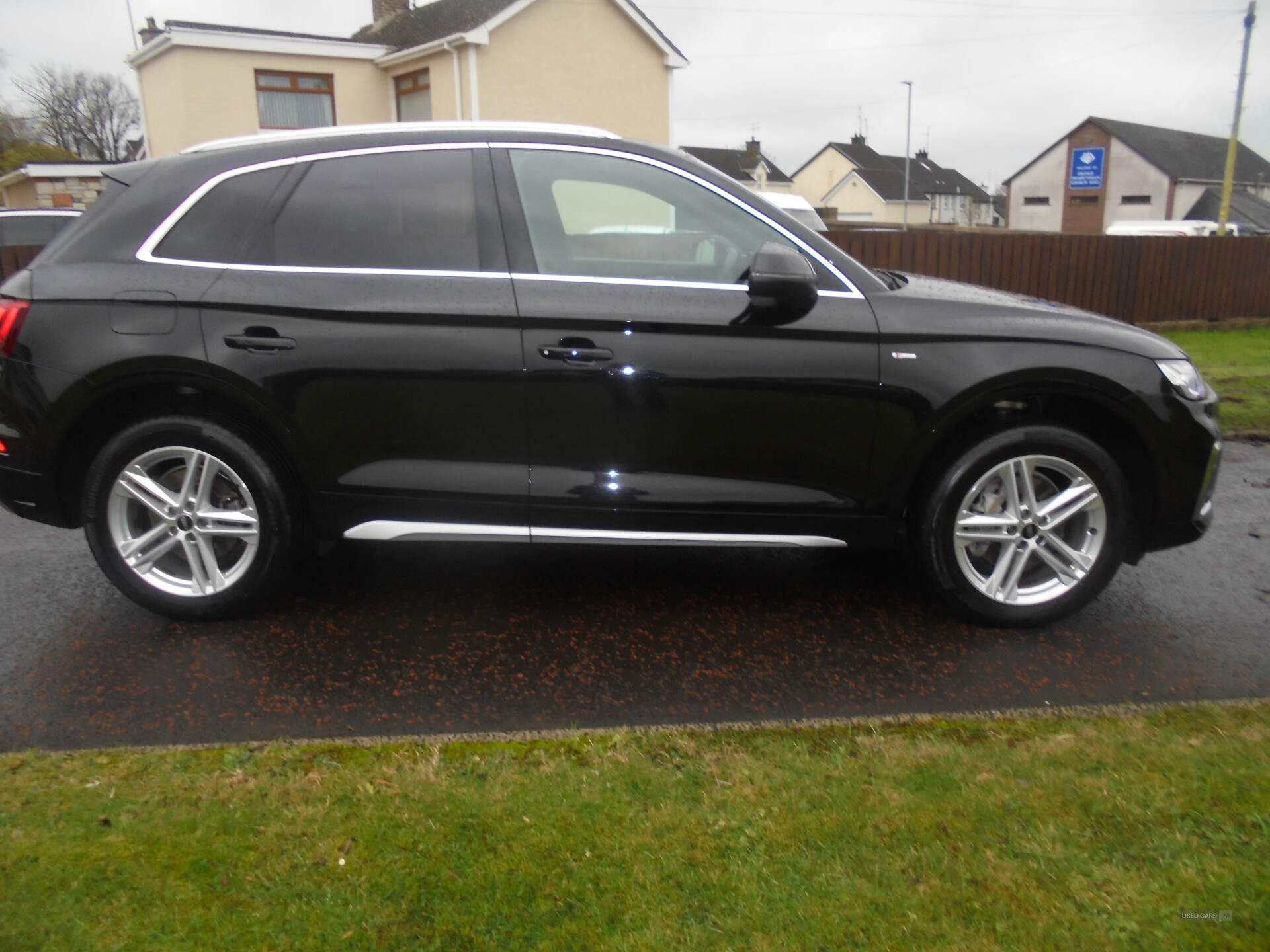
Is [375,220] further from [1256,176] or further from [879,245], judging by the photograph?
[1256,176]

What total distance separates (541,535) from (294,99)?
2157 cm

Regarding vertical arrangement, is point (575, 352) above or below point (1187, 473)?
above

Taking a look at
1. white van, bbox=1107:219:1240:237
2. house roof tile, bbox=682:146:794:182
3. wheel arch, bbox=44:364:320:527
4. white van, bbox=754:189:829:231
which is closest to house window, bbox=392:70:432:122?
white van, bbox=754:189:829:231

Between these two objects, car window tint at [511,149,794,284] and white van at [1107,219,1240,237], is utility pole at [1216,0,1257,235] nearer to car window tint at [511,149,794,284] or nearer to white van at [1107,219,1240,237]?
white van at [1107,219,1240,237]

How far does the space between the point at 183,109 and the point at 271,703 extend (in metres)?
21.4

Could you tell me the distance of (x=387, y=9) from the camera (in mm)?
27062

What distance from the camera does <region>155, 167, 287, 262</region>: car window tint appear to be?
385 cm

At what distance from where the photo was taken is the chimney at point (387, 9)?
1062 inches

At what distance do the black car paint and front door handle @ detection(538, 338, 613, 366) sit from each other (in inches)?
0.5

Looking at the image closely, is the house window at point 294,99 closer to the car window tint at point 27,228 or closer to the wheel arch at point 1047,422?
the car window tint at point 27,228

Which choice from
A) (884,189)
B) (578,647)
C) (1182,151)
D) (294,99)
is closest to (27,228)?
(294,99)

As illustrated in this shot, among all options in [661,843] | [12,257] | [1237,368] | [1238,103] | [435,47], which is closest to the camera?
[661,843]

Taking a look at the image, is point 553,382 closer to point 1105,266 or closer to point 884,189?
point 1105,266

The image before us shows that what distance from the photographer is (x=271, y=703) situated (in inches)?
136
